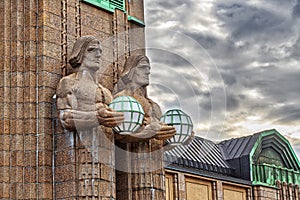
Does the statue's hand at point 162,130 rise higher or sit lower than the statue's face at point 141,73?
lower

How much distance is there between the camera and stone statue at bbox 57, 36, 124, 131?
1928cm

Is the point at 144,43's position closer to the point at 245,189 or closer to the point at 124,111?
the point at 124,111

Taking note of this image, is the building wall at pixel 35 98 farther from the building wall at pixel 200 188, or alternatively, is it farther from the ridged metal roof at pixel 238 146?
the ridged metal roof at pixel 238 146

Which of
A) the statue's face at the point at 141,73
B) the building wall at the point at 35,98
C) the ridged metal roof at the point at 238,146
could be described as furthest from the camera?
the ridged metal roof at the point at 238,146

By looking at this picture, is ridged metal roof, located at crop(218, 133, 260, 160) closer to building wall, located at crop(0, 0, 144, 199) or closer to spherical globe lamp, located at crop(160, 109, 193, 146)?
spherical globe lamp, located at crop(160, 109, 193, 146)

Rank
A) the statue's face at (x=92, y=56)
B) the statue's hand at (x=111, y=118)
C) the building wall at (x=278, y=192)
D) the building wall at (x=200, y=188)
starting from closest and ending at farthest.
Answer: the statue's hand at (x=111, y=118), the statue's face at (x=92, y=56), the building wall at (x=200, y=188), the building wall at (x=278, y=192)

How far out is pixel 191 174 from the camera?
28812 mm

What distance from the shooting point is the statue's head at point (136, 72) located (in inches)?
851

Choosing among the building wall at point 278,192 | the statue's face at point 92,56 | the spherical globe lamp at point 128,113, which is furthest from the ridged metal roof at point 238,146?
the spherical globe lamp at point 128,113

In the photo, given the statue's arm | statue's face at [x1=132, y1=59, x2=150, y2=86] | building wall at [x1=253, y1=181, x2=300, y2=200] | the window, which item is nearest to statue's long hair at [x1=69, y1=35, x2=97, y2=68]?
the statue's arm

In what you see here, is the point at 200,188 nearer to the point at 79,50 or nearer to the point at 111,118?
the point at 79,50

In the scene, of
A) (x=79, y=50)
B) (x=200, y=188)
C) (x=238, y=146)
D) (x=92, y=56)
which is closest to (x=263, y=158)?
(x=238, y=146)

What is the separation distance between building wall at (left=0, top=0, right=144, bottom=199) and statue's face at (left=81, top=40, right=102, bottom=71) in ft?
2.49

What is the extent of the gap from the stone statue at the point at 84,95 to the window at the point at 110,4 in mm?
2076
